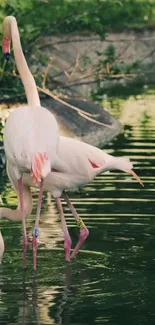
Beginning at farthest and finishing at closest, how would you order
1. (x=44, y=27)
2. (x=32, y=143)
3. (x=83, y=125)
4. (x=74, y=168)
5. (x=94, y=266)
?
(x=44, y=27) < (x=83, y=125) < (x=74, y=168) < (x=94, y=266) < (x=32, y=143)

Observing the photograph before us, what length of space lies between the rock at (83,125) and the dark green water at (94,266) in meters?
2.36

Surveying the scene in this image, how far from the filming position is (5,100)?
1446cm

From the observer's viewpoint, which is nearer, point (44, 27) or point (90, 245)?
point (90, 245)

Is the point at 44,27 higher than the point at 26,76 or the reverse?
the reverse

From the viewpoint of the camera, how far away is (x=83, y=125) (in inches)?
558

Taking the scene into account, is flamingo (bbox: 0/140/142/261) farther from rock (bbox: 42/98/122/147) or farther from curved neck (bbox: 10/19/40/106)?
rock (bbox: 42/98/122/147)

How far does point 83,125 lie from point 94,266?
660cm

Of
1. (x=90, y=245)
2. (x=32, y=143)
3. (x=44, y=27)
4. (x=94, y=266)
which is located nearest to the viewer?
(x=32, y=143)

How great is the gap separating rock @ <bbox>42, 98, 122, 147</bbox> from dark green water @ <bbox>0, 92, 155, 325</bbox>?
236 centimetres

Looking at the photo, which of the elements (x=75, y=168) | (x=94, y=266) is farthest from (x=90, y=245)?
(x=94, y=266)

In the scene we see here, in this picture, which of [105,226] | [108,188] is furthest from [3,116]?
[105,226]

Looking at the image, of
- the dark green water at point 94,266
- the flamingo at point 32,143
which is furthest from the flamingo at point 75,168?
the dark green water at point 94,266

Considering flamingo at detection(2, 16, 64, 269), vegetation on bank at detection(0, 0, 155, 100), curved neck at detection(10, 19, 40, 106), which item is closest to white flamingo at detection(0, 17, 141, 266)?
flamingo at detection(2, 16, 64, 269)

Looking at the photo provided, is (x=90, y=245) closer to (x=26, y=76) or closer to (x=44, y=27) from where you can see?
(x=26, y=76)
